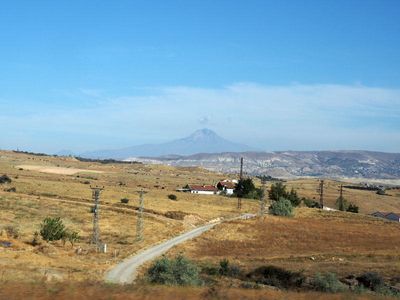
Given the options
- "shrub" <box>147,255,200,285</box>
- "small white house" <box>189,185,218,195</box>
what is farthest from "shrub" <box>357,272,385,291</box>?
"small white house" <box>189,185,218,195</box>

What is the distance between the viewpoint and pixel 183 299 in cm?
1627

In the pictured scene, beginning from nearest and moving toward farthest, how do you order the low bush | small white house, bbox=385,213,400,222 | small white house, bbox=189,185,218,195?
the low bush → small white house, bbox=385,213,400,222 → small white house, bbox=189,185,218,195

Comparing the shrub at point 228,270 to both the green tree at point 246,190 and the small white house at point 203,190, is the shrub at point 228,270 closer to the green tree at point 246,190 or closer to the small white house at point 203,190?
the green tree at point 246,190

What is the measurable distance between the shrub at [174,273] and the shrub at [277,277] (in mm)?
7527

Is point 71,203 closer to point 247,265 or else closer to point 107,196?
point 107,196

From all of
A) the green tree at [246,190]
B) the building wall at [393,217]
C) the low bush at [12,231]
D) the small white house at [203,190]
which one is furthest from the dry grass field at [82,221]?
the building wall at [393,217]

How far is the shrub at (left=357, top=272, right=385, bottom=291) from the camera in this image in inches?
1451

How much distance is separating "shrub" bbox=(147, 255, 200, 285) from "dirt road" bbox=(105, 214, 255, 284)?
2173 mm

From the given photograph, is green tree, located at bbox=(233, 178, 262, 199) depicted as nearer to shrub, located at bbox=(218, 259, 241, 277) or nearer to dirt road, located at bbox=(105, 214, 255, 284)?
dirt road, located at bbox=(105, 214, 255, 284)

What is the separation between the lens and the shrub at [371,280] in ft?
121

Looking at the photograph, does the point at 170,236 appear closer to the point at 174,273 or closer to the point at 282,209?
the point at 282,209

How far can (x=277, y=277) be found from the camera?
4038 centimetres

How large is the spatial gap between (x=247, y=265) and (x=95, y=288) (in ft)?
103

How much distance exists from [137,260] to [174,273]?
16275mm
